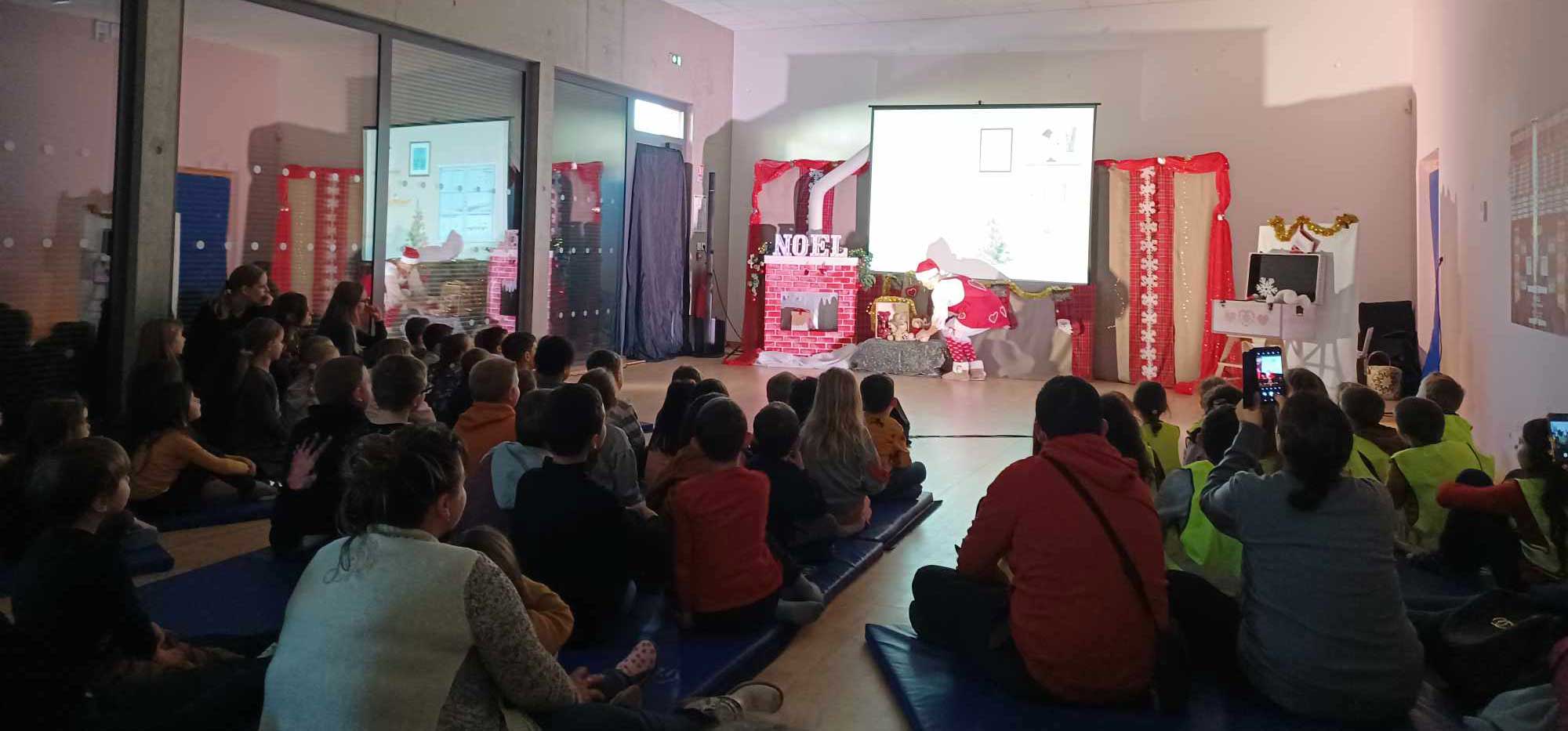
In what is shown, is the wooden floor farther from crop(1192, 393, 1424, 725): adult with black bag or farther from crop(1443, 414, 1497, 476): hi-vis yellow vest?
crop(1443, 414, 1497, 476): hi-vis yellow vest

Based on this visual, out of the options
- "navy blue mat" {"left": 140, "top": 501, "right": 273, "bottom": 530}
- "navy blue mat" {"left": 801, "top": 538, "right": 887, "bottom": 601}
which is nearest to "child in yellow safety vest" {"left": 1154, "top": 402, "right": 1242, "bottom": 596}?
"navy blue mat" {"left": 801, "top": 538, "right": 887, "bottom": 601}

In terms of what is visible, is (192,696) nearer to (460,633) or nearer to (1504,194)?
(460,633)

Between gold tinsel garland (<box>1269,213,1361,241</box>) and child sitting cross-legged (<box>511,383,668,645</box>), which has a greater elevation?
gold tinsel garland (<box>1269,213,1361,241</box>)

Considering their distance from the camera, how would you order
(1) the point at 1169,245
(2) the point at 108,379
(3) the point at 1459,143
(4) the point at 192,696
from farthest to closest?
(1) the point at 1169,245, (3) the point at 1459,143, (2) the point at 108,379, (4) the point at 192,696

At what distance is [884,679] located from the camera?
3.03m

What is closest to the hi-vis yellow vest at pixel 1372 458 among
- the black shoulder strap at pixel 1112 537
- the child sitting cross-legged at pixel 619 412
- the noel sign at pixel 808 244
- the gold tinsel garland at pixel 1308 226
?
the black shoulder strap at pixel 1112 537

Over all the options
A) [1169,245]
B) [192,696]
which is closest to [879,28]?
[1169,245]

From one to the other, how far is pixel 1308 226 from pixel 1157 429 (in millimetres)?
5217

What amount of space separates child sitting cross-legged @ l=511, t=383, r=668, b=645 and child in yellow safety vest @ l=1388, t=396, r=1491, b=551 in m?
2.53

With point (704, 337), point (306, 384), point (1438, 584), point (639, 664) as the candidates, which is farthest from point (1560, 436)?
point (704, 337)

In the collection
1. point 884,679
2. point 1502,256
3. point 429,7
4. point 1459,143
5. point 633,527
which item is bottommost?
point 884,679

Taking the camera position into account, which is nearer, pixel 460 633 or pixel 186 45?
pixel 460 633

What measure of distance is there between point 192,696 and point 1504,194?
18.7 ft

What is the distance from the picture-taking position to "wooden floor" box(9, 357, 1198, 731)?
2.88 metres
